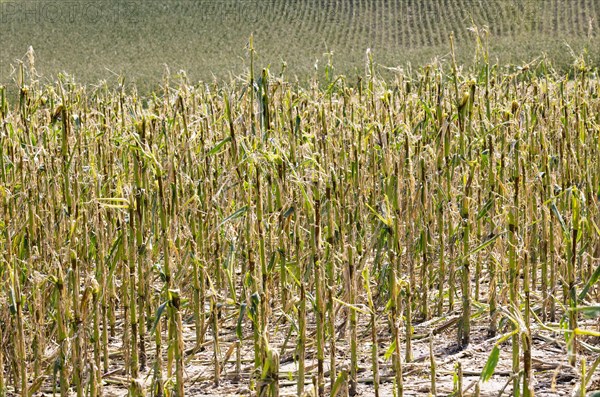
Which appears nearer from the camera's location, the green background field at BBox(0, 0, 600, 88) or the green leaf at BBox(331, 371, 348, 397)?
the green leaf at BBox(331, 371, 348, 397)

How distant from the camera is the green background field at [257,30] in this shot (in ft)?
86.8

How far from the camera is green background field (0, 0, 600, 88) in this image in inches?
1041

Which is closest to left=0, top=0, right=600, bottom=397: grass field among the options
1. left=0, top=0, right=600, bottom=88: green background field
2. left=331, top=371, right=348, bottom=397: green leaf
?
left=331, top=371, right=348, bottom=397: green leaf

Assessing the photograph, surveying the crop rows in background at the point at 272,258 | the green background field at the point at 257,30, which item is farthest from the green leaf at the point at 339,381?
the green background field at the point at 257,30

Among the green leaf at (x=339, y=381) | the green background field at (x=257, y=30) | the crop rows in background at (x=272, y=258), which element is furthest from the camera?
the green background field at (x=257, y=30)

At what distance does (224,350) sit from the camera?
2.94 meters

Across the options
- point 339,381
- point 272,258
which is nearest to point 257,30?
point 272,258

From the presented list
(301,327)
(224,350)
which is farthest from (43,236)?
(301,327)

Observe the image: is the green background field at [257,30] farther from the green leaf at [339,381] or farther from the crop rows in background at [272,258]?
the green leaf at [339,381]

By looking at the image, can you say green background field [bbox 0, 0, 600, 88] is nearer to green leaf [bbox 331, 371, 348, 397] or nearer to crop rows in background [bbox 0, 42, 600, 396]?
crop rows in background [bbox 0, 42, 600, 396]

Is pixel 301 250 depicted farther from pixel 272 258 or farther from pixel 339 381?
pixel 339 381

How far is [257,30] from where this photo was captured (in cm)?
3312

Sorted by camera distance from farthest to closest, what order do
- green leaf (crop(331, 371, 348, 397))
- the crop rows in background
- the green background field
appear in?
the green background field
the crop rows in background
green leaf (crop(331, 371, 348, 397))

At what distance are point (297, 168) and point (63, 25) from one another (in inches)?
1354
